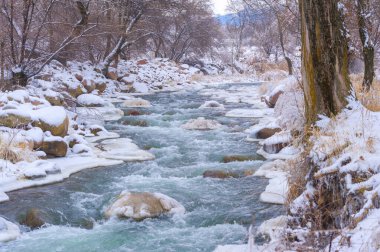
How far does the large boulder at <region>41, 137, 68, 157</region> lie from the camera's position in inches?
335

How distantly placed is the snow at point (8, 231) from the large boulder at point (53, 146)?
3.17 m

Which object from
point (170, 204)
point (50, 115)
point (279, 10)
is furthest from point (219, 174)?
point (279, 10)

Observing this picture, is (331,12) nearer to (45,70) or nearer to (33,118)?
(33,118)

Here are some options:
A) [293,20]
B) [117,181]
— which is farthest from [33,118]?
[293,20]

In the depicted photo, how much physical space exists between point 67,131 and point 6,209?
3781 mm

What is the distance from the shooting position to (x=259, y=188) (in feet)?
22.5

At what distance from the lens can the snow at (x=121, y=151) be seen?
28.9ft

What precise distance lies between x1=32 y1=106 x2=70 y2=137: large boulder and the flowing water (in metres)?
1.50

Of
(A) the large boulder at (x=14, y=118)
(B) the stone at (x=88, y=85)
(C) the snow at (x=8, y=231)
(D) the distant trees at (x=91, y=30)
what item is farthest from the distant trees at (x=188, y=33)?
(C) the snow at (x=8, y=231)

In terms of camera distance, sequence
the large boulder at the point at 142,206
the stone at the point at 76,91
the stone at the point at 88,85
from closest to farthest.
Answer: the large boulder at the point at 142,206
the stone at the point at 76,91
the stone at the point at 88,85

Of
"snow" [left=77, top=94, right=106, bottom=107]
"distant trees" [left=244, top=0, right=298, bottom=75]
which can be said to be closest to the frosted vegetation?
"distant trees" [left=244, top=0, right=298, bottom=75]

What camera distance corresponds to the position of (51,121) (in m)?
8.88

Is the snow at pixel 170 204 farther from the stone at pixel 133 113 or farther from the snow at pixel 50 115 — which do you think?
the stone at pixel 133 113

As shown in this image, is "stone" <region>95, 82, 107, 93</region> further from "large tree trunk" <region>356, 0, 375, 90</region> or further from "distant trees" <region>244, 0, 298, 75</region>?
"large tree trunk" <region>356, 0, 375, 90</region>
